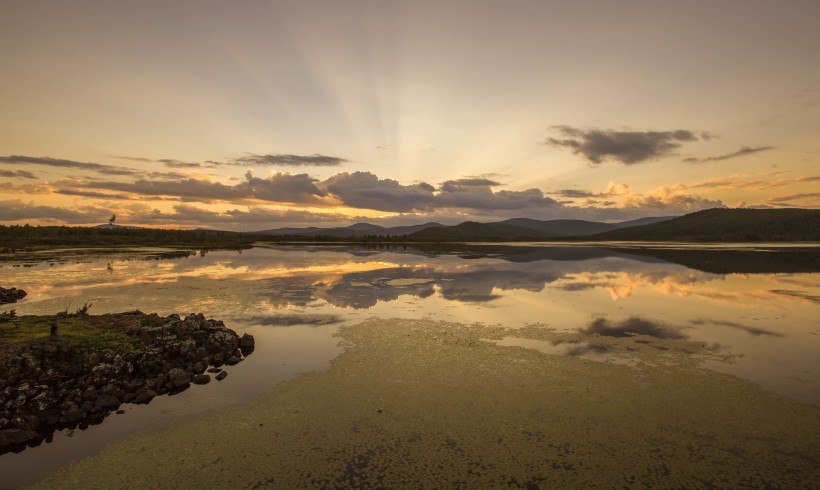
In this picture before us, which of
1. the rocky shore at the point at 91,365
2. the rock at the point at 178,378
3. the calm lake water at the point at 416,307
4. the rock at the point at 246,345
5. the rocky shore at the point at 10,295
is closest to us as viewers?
the rocky shore at the point at 91,365

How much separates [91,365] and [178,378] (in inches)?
117

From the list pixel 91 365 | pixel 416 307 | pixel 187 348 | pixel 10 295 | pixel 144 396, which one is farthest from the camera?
pixel 10 295

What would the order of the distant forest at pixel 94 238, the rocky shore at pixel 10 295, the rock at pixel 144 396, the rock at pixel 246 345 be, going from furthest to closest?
the distant forest at pixel 94 238, the rocky shore at pixel 10 295, the rock at pixel 246 345, the rock at pixel 144 396

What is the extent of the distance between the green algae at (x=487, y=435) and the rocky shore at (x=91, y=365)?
119 inches

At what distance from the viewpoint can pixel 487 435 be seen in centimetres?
1137

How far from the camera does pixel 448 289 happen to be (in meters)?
37.3

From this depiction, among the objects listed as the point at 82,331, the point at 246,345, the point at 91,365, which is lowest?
the point at 246,345

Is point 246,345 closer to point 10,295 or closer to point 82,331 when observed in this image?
point 82,331

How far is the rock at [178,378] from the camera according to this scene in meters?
15.2

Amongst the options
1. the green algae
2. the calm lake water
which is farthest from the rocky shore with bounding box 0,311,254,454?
the green algae

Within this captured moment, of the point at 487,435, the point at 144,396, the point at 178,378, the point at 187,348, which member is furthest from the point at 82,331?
the point at 487,435

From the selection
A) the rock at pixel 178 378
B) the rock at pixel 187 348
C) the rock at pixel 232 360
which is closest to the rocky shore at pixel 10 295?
the rock at pixel 187 348

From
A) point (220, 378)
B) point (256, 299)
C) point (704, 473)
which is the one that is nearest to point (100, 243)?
point (256, 299)

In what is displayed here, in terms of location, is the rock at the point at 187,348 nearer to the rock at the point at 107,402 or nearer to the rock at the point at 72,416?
the rock at the point at 107,402
